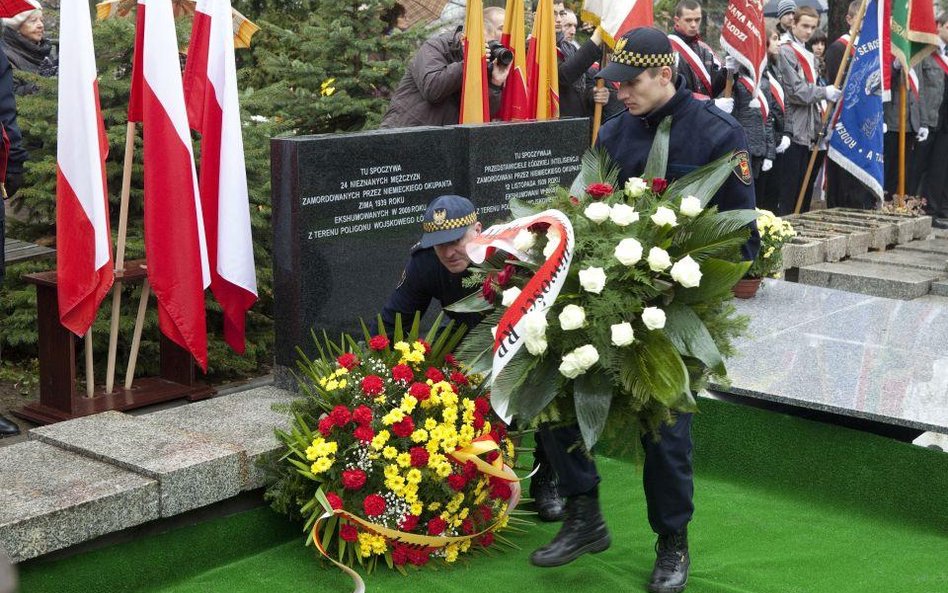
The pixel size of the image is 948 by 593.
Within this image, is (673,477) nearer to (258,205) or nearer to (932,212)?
(258,205)

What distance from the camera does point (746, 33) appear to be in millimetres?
9969

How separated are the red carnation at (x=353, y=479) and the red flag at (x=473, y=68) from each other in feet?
12.0

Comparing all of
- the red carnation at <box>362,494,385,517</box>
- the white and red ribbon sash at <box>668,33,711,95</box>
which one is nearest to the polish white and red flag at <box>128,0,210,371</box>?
the red carnation at <box>362,494,385,517</box>

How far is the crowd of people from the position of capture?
7688 mm

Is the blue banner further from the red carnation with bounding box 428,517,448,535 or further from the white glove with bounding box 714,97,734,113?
the red carnation with bounding box 428,517,448,535

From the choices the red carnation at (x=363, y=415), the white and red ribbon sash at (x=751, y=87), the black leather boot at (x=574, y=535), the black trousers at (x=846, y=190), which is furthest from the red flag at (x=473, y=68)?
the black trousers at (x=846, y=190)

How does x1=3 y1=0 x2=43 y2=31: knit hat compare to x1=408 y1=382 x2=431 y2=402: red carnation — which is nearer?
x1=408 y1=382 x2=431 y2=402: red carnation

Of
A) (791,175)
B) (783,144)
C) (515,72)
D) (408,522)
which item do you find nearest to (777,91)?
(783,144)

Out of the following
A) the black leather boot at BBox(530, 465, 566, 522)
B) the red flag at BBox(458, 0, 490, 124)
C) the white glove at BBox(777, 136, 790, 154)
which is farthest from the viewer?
the white glove at BBox(777, 136, 790, 154)

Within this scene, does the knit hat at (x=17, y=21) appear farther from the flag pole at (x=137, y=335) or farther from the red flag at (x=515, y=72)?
the red flag at (x=515, y=72)

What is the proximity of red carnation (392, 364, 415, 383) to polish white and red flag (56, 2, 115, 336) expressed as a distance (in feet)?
5.11

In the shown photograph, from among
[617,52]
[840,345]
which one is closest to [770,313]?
[840,345]

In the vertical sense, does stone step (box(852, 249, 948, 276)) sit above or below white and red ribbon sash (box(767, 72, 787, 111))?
below

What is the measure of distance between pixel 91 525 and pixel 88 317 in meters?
1.45
